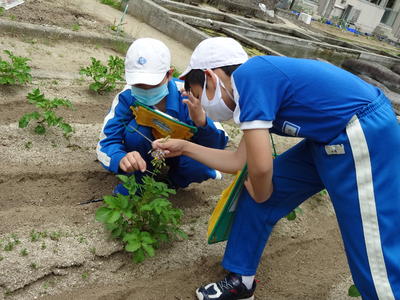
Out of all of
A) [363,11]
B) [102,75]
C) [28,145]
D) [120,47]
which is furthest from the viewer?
[363,11]

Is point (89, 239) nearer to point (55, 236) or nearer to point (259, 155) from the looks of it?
point (55, 236)

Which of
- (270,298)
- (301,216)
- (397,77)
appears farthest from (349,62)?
(270,298)

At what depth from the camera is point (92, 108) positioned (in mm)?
3438

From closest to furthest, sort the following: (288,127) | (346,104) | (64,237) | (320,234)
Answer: (346,104) < (288,127) < (64,237) < (320,234)

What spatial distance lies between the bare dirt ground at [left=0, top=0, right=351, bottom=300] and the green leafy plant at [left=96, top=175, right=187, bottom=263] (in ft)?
0.38

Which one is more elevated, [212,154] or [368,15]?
[368,15]

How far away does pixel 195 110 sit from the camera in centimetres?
213

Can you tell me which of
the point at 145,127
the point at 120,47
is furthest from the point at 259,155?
the point at 120,47

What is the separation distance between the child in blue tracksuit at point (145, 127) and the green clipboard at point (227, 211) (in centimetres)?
45

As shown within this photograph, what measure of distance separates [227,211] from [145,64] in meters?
0.92

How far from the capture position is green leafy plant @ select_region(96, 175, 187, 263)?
1918 mm

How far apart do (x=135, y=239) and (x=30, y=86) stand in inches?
79.3

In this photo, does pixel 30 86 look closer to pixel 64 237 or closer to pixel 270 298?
pixel 64 237

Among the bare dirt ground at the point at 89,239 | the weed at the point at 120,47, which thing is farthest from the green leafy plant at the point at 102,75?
the weed at the point at 120,47
